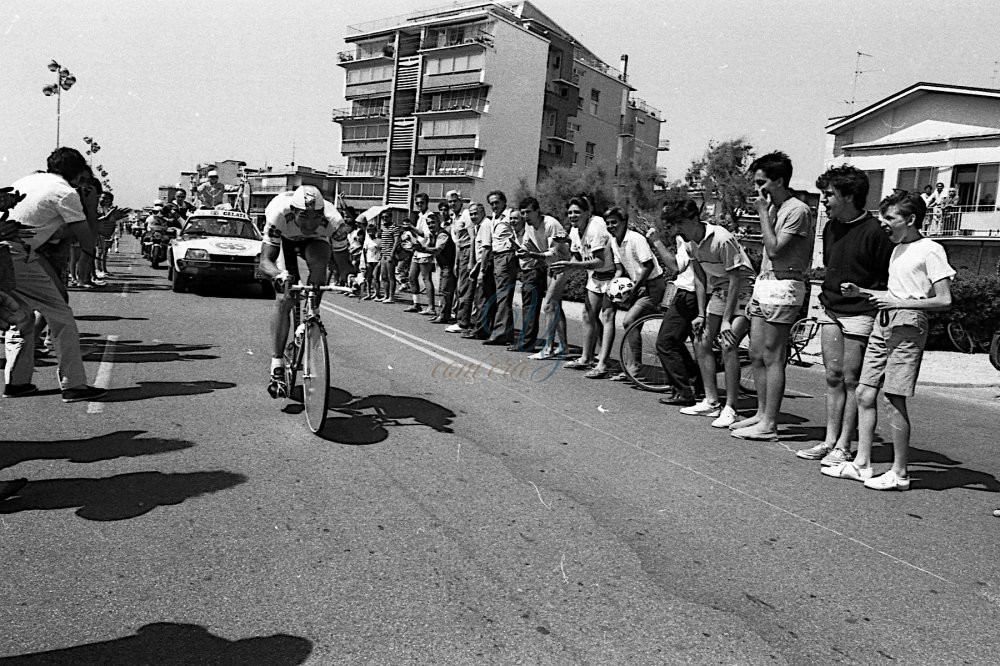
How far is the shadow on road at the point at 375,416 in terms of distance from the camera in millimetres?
5992

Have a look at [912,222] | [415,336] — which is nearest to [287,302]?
[912,222]

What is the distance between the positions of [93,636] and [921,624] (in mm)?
3241

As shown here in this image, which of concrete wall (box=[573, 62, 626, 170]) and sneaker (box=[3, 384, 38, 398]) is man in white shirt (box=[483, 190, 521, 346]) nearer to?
sneaker (box=[3, 384, 38, 398])

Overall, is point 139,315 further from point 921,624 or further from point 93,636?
point 921,624

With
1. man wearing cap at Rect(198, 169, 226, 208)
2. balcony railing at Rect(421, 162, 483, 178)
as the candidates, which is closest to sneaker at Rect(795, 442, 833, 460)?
man wearing cap at Rect(198, 169, 226, 208)

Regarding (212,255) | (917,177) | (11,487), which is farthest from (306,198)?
(917,177)

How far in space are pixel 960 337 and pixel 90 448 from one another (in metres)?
15.1

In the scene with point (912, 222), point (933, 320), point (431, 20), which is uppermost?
point (431, 20)

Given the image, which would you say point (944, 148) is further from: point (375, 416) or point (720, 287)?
point (375, 416)

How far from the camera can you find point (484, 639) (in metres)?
3.04

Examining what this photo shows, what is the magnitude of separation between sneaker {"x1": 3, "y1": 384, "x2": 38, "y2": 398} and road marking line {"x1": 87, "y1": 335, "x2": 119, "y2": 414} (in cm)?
57

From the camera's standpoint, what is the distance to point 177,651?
2.86 metres

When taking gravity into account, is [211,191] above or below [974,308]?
above

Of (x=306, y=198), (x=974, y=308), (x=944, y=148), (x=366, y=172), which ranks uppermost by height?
(x=366, y=172)
